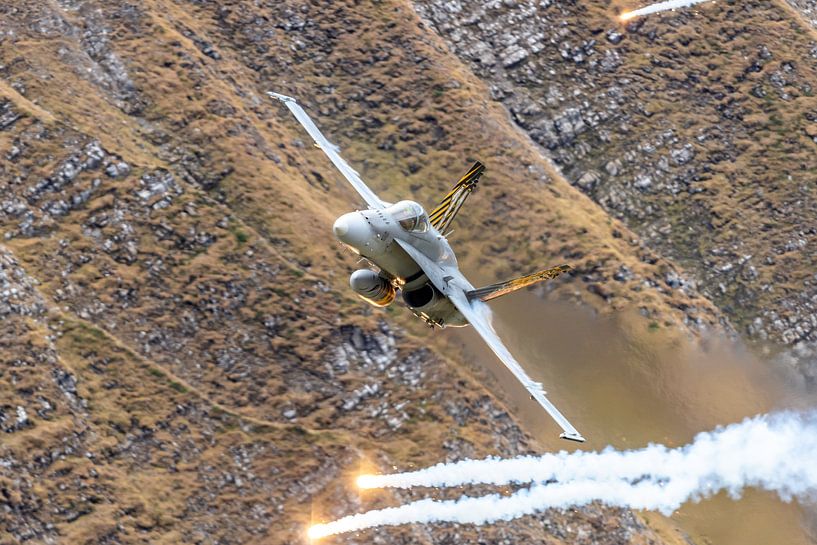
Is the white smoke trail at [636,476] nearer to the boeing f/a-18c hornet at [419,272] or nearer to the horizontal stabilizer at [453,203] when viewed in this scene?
the boeing f/a-18c hornet at [419,272]

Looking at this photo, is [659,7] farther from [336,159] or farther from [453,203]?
[336,159]

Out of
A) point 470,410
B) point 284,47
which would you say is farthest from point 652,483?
point 284,47

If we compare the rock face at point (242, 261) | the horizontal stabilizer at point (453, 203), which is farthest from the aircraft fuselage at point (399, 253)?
the rock face at point (242, 261)

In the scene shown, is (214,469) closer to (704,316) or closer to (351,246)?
(351,246)

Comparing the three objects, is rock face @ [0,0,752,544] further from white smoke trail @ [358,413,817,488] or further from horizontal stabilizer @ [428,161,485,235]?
horizontal stabilizer @ [428,161,485,235]

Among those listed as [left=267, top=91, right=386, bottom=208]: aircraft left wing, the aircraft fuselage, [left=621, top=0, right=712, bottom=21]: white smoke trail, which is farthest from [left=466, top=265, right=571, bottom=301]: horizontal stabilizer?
[left=621, top=0, right=712, bottom=21]: white smoke trail

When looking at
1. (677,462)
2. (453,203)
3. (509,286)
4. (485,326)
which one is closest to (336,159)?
(453,203)
